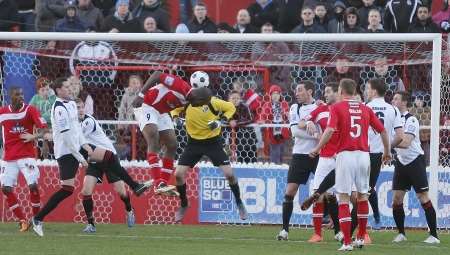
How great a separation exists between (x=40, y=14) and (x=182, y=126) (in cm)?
439

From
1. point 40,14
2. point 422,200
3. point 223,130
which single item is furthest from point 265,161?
point 40,14

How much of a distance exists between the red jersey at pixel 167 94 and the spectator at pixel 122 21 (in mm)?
3979

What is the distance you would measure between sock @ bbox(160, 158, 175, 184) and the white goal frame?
186cm

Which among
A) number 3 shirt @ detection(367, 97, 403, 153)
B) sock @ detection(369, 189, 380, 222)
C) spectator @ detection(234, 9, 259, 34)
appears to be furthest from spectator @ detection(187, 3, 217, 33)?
number 3 shirt @ detection(367, 97, 403, 153)

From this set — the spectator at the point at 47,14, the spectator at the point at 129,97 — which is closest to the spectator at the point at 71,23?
the spectator at the point at 47,14

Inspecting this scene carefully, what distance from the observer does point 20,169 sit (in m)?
17.5

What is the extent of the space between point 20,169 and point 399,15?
7.27m

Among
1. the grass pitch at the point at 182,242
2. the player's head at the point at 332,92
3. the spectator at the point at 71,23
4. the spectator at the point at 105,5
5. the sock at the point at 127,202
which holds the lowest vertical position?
the grass pitch at the point at 182,242

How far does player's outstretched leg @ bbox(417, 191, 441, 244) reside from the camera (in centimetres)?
1579

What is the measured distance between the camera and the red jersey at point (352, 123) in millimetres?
14164

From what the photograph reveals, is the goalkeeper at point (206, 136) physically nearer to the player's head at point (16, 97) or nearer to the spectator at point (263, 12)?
the player's head at point (16, 97)

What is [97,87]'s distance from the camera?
19.4m

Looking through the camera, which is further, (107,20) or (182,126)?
(107,20)

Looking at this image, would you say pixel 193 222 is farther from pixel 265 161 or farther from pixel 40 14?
pixel 40 14
